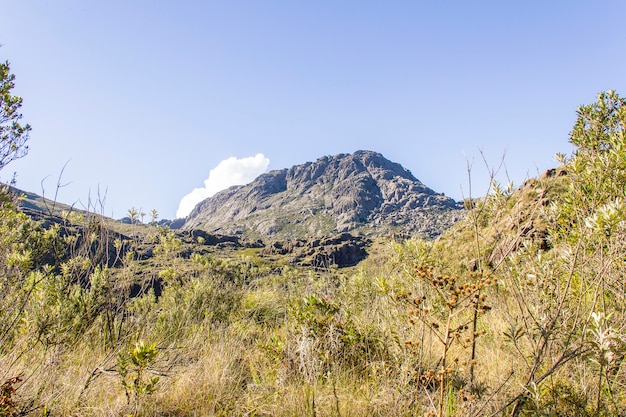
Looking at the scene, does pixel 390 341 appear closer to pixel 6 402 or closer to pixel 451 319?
pixel 451 319

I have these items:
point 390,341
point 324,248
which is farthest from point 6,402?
point 324,248

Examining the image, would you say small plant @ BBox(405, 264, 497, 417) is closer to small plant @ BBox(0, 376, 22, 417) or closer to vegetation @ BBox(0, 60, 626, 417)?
vegetation @ BBox(0, 60, 626, 417)

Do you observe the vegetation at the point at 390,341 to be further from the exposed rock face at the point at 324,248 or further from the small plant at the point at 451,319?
the exposed rock face at the point at 324,248

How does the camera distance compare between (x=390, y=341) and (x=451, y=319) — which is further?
(x=390, y=341)

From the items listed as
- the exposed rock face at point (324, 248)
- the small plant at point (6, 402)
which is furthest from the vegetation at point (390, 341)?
the exposed rock face at point (324, 248)

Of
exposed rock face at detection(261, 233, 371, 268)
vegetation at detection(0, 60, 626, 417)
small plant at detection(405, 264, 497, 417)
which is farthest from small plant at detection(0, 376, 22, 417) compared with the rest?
exposed rock face at detection(261, 233, 371, 268)

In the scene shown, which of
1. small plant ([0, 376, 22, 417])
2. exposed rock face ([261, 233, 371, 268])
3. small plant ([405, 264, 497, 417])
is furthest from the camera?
exposed rock face ([261, 233, 371, 268])

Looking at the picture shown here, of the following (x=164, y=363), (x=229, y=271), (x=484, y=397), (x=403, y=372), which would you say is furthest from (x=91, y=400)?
(x=229, y=271)

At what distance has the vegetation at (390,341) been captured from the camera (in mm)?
2648

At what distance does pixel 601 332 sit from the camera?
229 centimetres

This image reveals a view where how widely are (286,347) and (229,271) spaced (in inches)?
293

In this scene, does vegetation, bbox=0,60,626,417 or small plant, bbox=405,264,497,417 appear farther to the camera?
vegetation, bbox=0,60,626,417

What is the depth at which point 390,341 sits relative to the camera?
167 inches

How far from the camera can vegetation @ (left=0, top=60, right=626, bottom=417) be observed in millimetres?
2648
